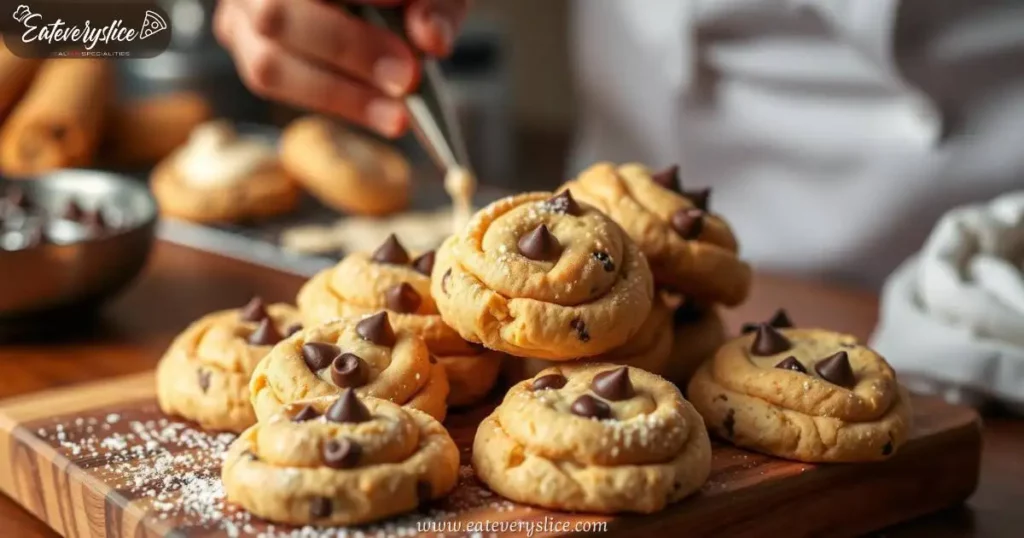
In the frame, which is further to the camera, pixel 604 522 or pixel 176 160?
pixel 176 160

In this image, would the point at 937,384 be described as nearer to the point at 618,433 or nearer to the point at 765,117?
the point at 618,433

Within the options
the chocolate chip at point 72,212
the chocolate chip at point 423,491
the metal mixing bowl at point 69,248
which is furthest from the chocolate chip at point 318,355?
the chocolate chip at point 72,212

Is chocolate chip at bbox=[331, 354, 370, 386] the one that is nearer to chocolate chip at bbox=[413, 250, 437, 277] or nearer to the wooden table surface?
chocolate chip at bbox=[413, 250, 437, 277]

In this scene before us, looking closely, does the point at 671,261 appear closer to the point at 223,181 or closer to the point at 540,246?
the point at 540,246

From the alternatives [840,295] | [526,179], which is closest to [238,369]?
[840,295]

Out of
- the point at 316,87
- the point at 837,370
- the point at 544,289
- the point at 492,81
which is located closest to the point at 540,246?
the point at 544,289

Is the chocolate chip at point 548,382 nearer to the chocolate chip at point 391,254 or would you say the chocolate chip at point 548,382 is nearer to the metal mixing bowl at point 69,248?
the chocolate chip at point 391,254

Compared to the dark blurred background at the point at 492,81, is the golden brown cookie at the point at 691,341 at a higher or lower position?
higher
